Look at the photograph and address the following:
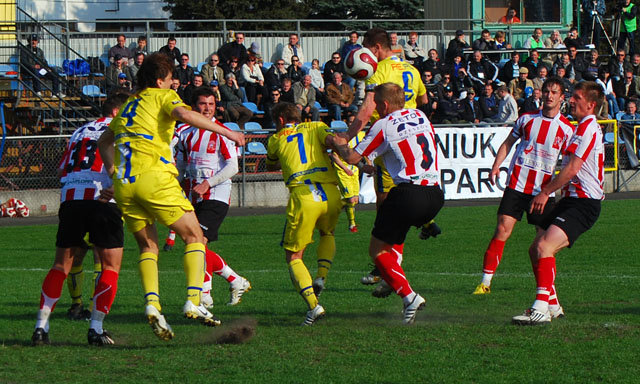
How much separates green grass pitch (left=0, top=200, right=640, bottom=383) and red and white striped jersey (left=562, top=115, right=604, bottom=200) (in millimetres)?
1054

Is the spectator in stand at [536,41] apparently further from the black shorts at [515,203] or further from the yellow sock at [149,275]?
the yellow sock at [149,275]

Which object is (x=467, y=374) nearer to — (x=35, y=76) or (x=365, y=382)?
(x=365, y=382)

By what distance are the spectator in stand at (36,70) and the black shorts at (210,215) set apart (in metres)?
15.2

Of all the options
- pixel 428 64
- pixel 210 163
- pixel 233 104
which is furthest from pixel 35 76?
pixel 210 163

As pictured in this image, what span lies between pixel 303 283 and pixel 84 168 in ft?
6.68

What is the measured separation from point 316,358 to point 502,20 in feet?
95.5

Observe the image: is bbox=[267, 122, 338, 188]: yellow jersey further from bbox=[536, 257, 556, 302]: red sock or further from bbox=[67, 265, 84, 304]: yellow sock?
bbox=[67, 265, 84, 304]: yellow sock

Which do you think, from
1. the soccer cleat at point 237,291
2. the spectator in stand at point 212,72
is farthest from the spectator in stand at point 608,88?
the soccer cleat at point 237,291

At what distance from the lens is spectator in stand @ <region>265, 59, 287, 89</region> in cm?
2453

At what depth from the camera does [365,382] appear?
570 centimetres

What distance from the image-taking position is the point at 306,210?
26.3ft

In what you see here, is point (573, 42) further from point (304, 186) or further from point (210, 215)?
point (304, 186)

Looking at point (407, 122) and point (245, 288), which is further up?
point (407, 122)

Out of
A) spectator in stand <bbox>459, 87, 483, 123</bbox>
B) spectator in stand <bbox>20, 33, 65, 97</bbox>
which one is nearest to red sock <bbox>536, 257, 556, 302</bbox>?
spectator in stand <bbox>459, 87, 483, 123</bbox>
